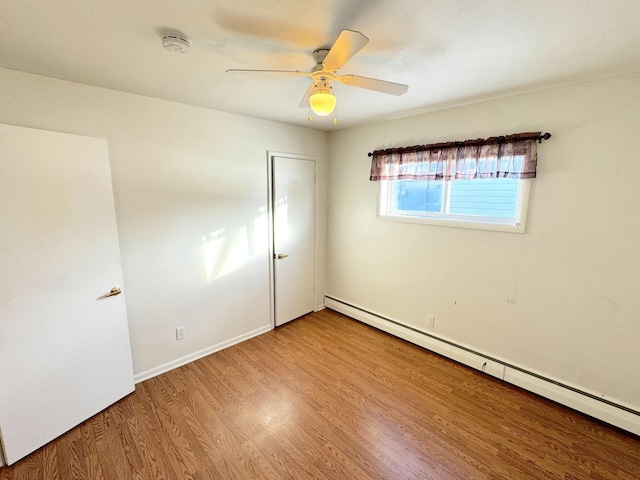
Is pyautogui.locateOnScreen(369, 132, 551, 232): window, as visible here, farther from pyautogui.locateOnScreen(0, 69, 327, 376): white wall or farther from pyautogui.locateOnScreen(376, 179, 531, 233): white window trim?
pyautogui.locateOnScreen(0, 69, 327, 376): white wall

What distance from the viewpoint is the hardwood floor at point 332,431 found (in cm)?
162

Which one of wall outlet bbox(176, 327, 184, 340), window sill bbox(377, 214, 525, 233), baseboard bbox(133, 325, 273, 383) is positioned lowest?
baseboard bbox(133, 325, 273, 383)

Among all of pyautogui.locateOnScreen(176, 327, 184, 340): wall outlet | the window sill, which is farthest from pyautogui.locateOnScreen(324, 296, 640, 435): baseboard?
pyautogui.locateOnScreen(176, 327, 184, 340): wall outlet

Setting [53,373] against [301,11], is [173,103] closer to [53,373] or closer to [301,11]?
[301,11]

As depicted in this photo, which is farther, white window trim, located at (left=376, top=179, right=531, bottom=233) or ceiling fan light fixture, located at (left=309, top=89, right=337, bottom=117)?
white window trim, located at (left=376, top=179, right=531, bottom=233)

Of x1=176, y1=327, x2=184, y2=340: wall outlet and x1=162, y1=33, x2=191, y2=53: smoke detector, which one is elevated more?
x1=162, y1=33, x2=191, y2=53: smoke detector

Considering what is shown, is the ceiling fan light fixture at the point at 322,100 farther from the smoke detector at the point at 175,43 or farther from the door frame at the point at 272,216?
the door frame at the point at 272,216

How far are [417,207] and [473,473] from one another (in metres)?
2.14

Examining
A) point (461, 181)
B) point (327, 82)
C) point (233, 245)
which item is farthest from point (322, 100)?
point (233, 245)

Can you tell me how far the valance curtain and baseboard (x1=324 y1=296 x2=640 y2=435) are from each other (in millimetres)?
1571

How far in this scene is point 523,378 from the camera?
2262mm

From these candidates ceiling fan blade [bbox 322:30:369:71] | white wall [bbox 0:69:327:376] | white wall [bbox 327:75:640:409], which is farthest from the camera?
white wall [bbox 0:69:327:376]

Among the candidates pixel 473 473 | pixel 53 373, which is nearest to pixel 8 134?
pixel 53 373

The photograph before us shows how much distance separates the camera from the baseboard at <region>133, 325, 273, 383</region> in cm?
239
